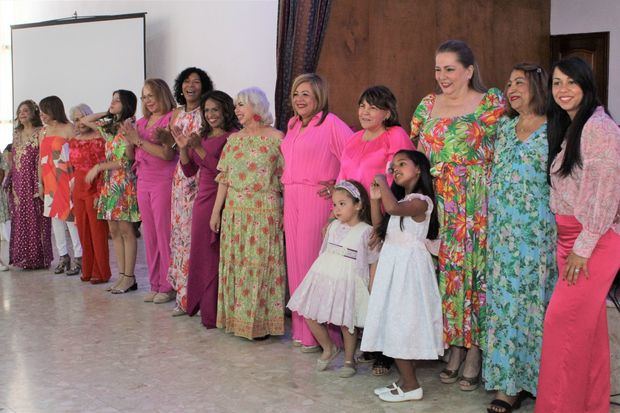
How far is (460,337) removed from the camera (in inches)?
146

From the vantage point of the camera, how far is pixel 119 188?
6031 mm

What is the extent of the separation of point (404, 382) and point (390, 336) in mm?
252

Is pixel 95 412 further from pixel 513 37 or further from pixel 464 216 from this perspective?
pixel 513 37

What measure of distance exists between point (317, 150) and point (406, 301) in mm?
1149

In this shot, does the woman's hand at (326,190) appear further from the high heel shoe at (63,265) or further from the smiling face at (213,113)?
the high heel shoe at (63,265)

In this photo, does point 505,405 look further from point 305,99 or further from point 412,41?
point 412,41

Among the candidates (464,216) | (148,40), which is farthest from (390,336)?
(148,40)

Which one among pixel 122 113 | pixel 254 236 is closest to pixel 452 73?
pixel 254 236

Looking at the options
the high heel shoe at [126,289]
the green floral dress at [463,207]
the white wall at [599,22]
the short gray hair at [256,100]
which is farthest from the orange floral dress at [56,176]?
the white wall at [599,22]

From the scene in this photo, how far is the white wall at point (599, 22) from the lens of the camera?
8219 millimetres

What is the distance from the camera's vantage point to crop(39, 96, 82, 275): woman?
6715 mm

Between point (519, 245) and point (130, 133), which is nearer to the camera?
point (519, 245)

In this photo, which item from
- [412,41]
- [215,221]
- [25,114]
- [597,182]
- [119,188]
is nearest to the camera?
[597,182]

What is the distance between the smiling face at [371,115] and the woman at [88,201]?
10.3 feet
